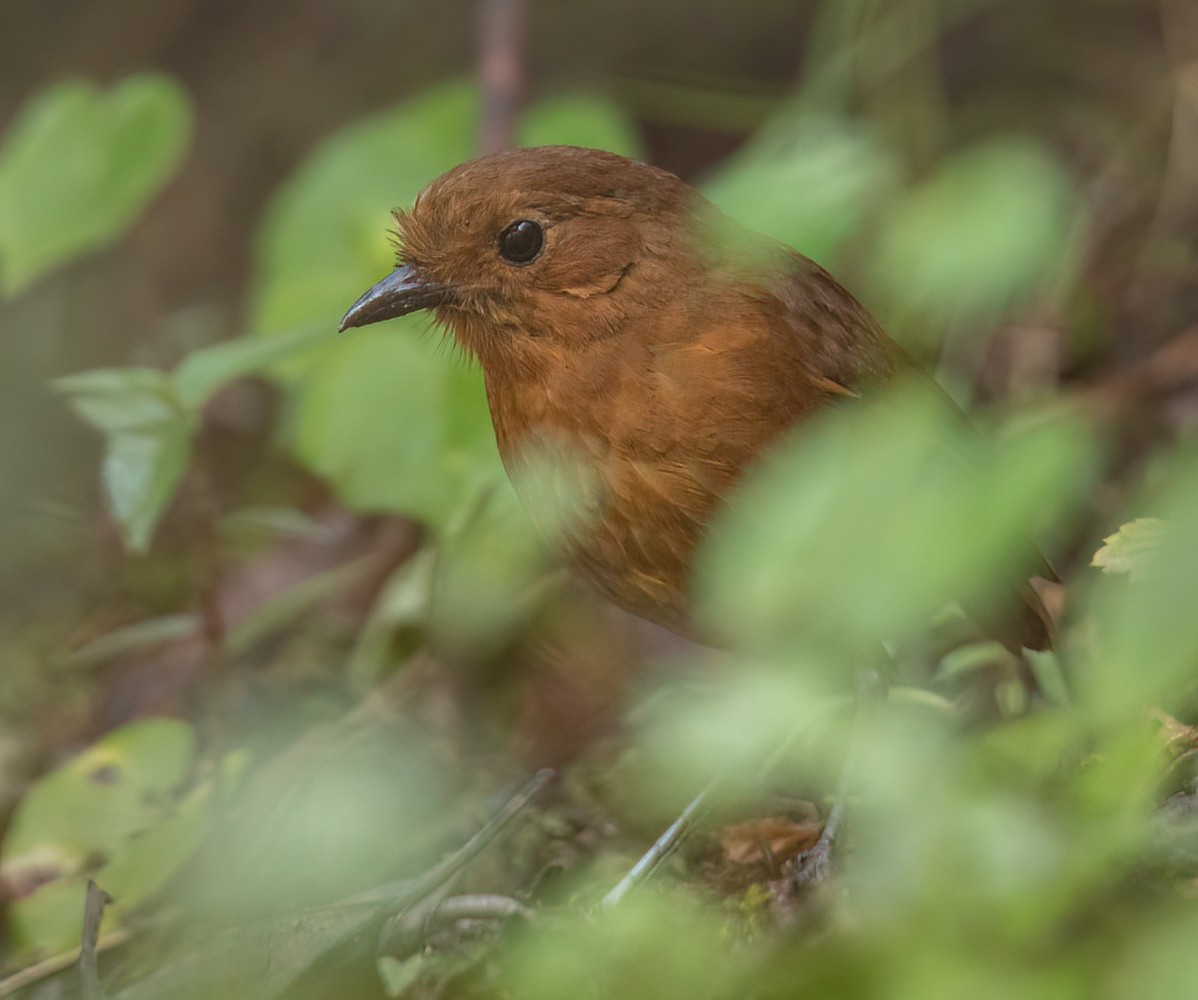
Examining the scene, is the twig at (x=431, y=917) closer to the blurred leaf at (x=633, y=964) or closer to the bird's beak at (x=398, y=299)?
the blurred leaf at (x=633, y=964)

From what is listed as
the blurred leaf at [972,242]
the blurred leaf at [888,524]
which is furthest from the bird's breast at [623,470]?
the blurred leaf at [972,242]

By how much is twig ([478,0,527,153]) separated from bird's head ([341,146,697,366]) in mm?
1535

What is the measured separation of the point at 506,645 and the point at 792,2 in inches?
136

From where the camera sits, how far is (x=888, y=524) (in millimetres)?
1070

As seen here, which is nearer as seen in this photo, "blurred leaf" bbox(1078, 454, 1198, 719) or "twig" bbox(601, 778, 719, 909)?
"blurred leaf" bbox(1078, 454, 1198, 719)

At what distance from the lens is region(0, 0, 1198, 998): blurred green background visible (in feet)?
3.95

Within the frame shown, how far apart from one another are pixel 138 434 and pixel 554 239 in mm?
859

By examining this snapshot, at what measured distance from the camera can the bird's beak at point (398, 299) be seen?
2.49 m

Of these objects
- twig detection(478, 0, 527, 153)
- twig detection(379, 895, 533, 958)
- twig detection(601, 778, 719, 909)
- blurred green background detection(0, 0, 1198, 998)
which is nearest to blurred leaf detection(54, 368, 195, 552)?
blurred green background detection(0, 0, 1198, 998)

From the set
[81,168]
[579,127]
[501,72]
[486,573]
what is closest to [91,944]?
[486,573]

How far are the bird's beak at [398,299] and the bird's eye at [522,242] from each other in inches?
5.3

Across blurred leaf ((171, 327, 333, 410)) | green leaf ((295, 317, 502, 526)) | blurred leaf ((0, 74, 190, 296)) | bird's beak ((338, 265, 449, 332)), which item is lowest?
green leaf ((295, 317, 502, 526))

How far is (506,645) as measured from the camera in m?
3.26

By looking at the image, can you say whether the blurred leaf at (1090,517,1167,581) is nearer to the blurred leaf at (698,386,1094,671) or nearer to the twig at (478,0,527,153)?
the blurred leaf at (698,386,1094,671)
